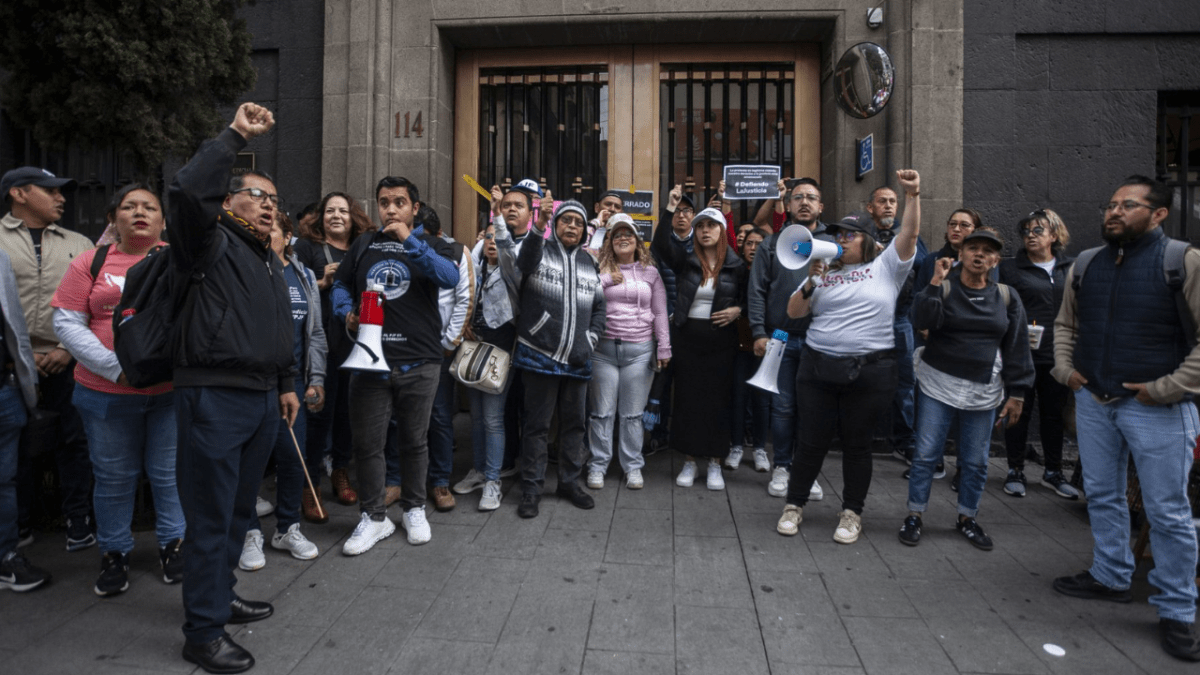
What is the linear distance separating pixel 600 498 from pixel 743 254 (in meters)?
2.53

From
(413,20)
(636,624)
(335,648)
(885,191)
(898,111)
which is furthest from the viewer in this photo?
(413,20)

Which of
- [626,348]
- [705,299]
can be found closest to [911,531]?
[705,299]

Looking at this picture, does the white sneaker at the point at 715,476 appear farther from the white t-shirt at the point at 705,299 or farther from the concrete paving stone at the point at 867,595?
the concrete paving stone at the point at 867,595

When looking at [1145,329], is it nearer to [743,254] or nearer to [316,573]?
[743,254]

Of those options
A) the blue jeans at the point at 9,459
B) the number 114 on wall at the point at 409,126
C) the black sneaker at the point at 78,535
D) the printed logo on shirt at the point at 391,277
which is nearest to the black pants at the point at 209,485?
the printed logo on shirt at the point at 391,277

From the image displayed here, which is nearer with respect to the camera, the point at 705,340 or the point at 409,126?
the point at 705,340

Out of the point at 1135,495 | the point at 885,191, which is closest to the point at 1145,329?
the point at 1135,495

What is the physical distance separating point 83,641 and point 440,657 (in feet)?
A: 5.34

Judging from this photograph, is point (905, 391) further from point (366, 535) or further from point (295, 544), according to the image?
point (295, 544)

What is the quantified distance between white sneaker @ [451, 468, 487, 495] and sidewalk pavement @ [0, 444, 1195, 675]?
45 cm

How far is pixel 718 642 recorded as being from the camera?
10.6ft

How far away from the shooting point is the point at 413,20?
7930 millimetres

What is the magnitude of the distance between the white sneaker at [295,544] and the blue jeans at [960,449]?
370 cm

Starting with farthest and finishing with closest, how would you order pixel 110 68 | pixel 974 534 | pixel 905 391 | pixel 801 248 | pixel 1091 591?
pixel 905 391 → pixel 110 68 → pixel 974 534 → pixel 801 248 → pixel 1091 591
